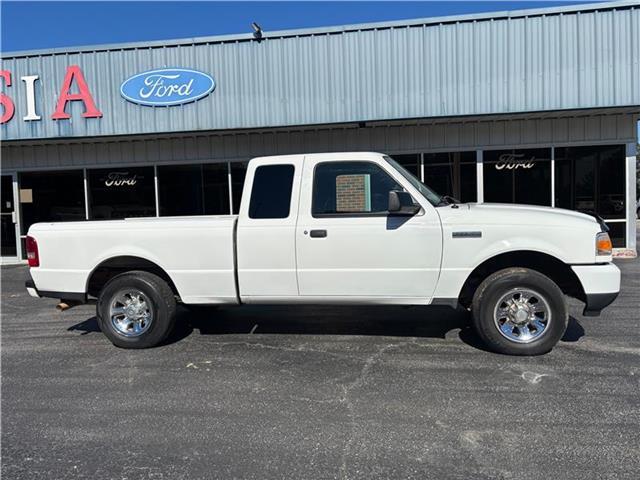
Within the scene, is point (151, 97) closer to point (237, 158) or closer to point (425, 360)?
point (237, 158)

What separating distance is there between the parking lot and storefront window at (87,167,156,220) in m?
7.82

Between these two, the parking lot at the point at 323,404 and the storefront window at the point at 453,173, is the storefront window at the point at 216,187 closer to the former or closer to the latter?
the storefront window at the point at 453,173

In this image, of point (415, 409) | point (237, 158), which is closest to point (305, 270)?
point (415, 409)

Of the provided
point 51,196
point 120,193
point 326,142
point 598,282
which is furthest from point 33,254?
point 51,196

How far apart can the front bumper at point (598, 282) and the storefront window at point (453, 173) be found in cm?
783

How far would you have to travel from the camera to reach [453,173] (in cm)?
1277

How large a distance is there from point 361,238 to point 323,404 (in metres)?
1.74

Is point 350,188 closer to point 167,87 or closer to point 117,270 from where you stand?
point 117,270

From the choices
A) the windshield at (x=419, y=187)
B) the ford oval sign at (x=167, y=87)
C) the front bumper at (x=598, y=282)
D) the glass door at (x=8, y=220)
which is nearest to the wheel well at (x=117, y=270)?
the windshield at (x=419, y=187)

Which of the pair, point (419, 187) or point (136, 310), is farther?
point (136, 310)

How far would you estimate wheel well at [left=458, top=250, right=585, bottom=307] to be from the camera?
5.26 m

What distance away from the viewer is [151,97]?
12531 millimetres

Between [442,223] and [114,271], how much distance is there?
11.9 ft

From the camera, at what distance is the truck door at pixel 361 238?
5.25m
